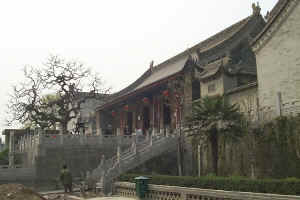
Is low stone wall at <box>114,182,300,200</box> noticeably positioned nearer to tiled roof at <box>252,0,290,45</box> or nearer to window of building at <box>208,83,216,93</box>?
window of building at <box>208,83,216,93</box>

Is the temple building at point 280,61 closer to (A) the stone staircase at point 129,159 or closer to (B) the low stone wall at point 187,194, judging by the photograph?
(B) the low stone wall at point 187,194

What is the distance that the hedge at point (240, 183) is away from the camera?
8719mm

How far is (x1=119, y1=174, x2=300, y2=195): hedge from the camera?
8.72m

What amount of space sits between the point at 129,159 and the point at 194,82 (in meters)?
7.55

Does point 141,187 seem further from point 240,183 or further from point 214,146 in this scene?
point 240,183

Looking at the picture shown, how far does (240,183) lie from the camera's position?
998 centimetres

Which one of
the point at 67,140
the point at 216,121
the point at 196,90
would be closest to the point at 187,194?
the point at 216,121

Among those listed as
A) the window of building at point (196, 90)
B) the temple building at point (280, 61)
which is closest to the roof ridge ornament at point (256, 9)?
the window of building at point (196, 90)

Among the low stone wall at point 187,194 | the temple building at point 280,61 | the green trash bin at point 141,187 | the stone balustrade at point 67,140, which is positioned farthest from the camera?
the stone balustrade at point 67,140

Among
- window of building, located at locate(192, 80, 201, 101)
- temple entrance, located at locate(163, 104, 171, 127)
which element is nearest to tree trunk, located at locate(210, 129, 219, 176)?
window of building, located at locate(192, 80, 201, 101)

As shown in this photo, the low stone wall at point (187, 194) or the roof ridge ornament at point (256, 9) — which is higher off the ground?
the roof ridge ornament at point (256, 9)

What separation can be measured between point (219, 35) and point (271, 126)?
546 inches

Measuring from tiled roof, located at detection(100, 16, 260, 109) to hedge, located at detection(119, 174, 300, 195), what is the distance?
10.4 meters

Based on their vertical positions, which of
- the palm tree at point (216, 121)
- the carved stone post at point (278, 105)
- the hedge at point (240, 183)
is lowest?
the hedge at point (240, 183)
